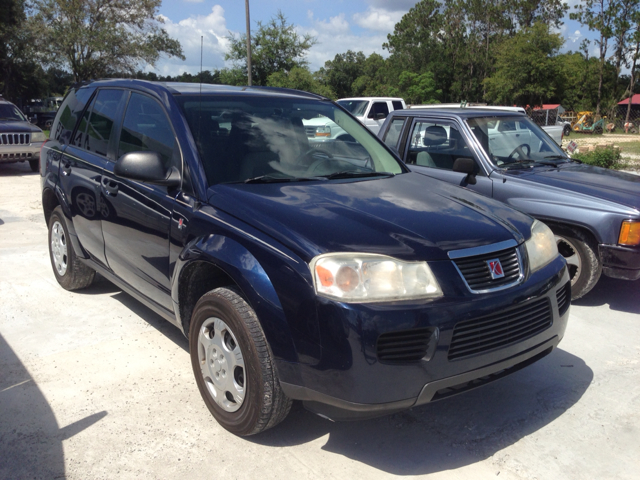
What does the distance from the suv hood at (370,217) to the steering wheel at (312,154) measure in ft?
0.99

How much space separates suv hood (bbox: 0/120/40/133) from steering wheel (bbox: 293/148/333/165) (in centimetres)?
1222

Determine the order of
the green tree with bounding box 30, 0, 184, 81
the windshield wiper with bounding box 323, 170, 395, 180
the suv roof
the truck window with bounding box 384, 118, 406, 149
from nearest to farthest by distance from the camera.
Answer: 1. the windshield wiper with bounding box 323, 170, 395, 180
2. the suv roof
3. the truck window with bounding box 384, 118, 406, 149
4. the green tree with bounding box 30, 0, 184, 81

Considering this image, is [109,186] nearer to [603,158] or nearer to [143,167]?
[143,167]

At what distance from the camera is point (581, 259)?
5.05m

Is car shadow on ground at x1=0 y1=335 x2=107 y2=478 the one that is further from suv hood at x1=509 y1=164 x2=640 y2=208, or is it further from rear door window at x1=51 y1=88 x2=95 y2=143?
suv hood at x1=509 y1=164 x2=640 y2=208

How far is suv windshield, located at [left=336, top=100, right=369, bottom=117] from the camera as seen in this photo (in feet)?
59.9

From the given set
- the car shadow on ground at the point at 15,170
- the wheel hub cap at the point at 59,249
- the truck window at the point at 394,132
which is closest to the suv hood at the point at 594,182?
the truck window at the point at 394,132

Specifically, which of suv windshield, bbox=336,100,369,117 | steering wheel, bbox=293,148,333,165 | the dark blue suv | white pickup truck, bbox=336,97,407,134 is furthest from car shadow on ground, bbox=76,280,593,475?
suv windshield, bbox=336,100,369,117

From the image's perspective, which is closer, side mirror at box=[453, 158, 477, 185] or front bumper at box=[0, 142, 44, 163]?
side mirror at box=[453, 158, 477, 185]

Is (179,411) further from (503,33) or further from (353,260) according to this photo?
(503,33)

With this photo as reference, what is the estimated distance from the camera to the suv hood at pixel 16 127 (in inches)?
530

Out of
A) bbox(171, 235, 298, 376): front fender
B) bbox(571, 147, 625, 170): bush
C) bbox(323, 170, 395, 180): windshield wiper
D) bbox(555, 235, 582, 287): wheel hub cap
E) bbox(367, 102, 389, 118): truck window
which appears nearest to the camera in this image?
bbox(171, 235, 298, 376): front fender

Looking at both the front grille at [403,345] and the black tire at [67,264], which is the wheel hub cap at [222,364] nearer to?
the front grille at [403,345]

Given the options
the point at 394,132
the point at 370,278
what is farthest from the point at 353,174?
the point at 394,132
